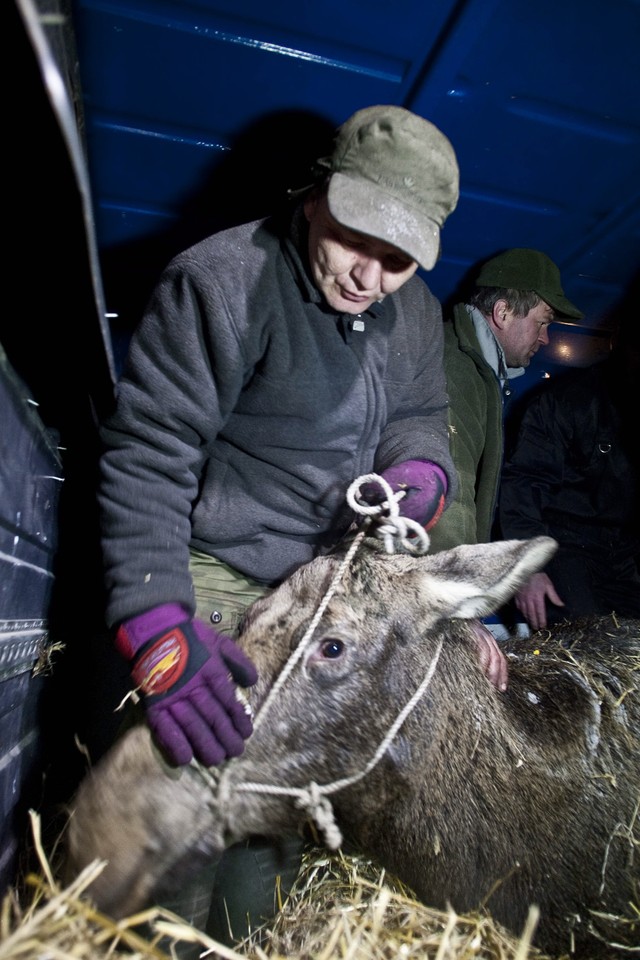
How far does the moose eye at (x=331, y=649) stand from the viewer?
6.77ft

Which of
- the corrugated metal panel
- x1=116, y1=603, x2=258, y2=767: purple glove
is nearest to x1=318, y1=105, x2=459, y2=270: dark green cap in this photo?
the corrugated metal panel

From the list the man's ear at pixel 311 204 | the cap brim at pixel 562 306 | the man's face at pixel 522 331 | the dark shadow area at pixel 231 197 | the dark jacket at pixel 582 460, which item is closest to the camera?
the man's ear at pixel 311 204

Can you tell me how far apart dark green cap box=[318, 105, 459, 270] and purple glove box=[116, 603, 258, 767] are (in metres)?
1.54

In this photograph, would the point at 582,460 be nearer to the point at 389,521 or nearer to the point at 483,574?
the point at 483,574

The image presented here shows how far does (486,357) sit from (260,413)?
239cm

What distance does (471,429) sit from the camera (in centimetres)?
390

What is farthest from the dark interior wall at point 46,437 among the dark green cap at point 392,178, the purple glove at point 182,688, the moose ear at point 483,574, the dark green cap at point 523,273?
the dark green cap at point 523,273

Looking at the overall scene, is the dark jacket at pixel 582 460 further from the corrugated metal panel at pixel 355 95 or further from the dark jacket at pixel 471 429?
the corrugated metal panel at pixel 355 95

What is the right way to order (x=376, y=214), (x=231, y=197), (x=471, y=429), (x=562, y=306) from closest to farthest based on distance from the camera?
(x=376, y=214), (x=231, y=197), (x=471, y=429), (x=562, y=306)

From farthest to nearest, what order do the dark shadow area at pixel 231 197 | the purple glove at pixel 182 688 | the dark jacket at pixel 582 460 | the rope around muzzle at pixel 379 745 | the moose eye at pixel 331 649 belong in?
the dark jacket at pixel 582 460 < the dark shadow area at pixel 231 197 < the moose eye at pixel 331 649 < the rope around muzzle at pixel 379 745 < the purple glove at pixel 182 688

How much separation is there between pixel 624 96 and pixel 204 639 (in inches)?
120

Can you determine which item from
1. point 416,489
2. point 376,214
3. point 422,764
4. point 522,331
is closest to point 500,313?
point 522,331

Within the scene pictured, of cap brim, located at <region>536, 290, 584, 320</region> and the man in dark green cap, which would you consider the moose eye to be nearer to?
the man in dark green cap

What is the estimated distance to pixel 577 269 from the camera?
13.1 feet
